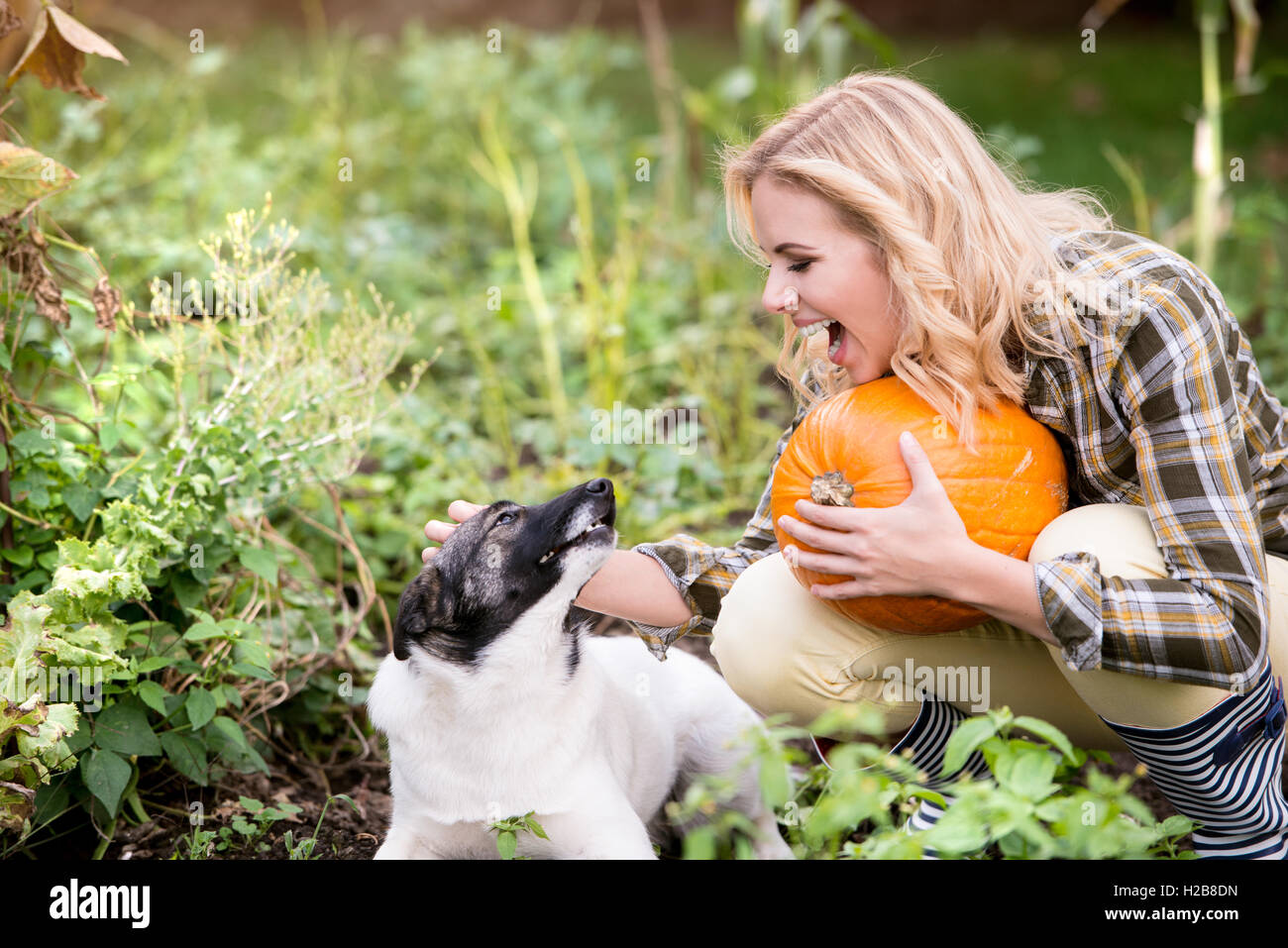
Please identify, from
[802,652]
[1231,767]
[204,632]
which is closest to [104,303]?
[204,632]

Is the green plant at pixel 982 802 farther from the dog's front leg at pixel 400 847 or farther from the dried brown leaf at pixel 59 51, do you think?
the dried brown leaf at pixel 59 51

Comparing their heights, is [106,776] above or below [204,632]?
below

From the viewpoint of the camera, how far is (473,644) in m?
2.39

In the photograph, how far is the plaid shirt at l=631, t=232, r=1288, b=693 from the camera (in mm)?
2039

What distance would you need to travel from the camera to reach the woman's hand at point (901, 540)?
209cm

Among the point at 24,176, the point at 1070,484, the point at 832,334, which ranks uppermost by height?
the point at 24,176

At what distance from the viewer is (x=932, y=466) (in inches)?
87.8

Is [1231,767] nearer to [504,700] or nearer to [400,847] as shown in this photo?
[504,700]

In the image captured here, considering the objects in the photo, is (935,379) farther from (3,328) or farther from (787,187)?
(3,328)

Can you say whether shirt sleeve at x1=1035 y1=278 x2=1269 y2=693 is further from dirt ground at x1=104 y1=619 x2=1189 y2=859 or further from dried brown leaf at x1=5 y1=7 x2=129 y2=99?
dried brown leaf at x1=5 y1=7 x2=129 y2=99

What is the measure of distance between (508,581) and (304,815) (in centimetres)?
82

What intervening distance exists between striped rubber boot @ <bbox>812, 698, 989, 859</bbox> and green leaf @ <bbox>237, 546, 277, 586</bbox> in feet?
4.07

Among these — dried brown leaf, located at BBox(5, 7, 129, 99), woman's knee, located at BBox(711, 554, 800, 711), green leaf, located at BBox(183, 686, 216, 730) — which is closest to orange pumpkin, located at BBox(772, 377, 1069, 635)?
woman's knee, located at BBox(711, 554, 800, 711)

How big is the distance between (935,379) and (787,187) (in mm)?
460
